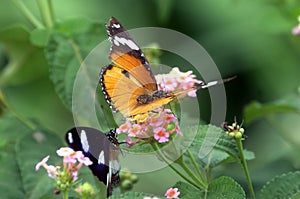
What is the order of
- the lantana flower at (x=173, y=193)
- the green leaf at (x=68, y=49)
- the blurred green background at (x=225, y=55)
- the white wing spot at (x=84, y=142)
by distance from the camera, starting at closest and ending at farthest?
the lantana flower at (x=173, y=193)
the white wing spot at (x=84, y=142)
the green leaf at (x=68, y=49)
the blurred green background at (x=225, y=55)

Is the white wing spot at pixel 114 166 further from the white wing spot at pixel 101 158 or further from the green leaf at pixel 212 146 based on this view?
the green leaf at pixel 212 146

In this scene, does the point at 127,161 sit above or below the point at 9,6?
below

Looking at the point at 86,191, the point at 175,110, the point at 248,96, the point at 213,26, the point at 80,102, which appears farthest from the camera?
the point at 213,26

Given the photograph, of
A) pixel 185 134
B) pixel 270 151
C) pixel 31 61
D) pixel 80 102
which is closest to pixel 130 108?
pixel 185 134

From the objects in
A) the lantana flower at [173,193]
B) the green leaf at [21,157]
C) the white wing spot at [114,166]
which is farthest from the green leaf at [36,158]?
the lantana flower at [173,193]

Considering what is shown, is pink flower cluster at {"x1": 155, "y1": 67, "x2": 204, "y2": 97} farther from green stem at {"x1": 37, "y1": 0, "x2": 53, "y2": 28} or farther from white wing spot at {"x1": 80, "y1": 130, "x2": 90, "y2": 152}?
green stem at {"x1": 37, "y1": 0, "x2": 53, "y2": 28}

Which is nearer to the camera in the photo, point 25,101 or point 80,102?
point 80,102

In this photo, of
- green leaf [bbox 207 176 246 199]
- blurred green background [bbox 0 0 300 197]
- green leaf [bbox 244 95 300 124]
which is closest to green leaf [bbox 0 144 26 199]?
blurred green background [bbox 0 0 300 197]

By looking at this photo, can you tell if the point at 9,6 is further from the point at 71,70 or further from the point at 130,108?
the point at 130,108
